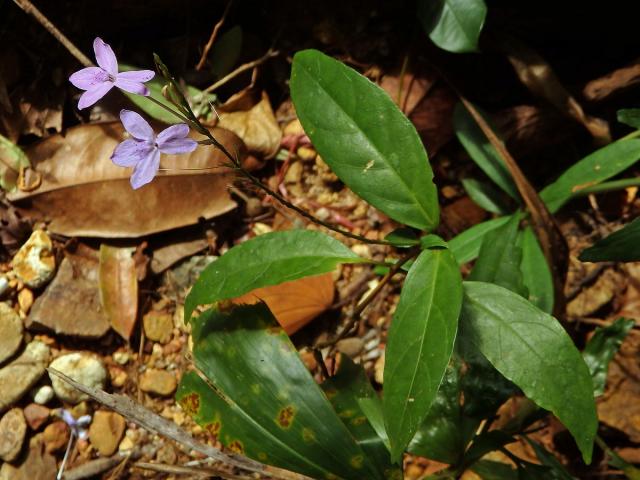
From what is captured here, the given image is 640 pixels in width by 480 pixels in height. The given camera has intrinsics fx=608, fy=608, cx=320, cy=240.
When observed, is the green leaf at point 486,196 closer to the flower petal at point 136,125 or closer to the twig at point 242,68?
the twig at point 242,68

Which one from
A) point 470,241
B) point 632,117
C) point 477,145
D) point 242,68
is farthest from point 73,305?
point 632,117

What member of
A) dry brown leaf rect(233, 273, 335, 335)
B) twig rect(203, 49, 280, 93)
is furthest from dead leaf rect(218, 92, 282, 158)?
dry brown leaf rect(233, 273, 335, 335)

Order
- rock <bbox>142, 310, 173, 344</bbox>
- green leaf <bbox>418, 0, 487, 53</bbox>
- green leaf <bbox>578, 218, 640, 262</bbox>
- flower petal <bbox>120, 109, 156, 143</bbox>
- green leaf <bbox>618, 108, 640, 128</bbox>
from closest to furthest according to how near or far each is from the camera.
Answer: flower petal <bbox>120, 109, 156, 143</bbox>, green leaf <bbox>578, 218, 640, 262</bbox>, green leaf <bbox>618, 108, 640, 128</bbox>, green leaf <bbox>418, 0, 487, 53</bbox>, rock <bbox>142, 310, 173, 344</bbox>

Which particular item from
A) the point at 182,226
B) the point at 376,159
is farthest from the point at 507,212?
the point at 182,226

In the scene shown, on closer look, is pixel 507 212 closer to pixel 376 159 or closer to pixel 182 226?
pixel 376 159

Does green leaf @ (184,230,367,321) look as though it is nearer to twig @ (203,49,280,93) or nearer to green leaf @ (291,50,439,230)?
green leaf @ (291,50,439,230)

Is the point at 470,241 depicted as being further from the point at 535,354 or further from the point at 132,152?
the point at 132,152

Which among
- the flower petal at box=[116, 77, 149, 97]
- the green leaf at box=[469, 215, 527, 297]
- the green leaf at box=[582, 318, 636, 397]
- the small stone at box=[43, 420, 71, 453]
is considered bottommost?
the small stone at box=[43, 420, 71, 453]

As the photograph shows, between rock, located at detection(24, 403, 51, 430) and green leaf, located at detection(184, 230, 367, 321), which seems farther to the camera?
rock, located at detection(24, 403, 51, 430)
